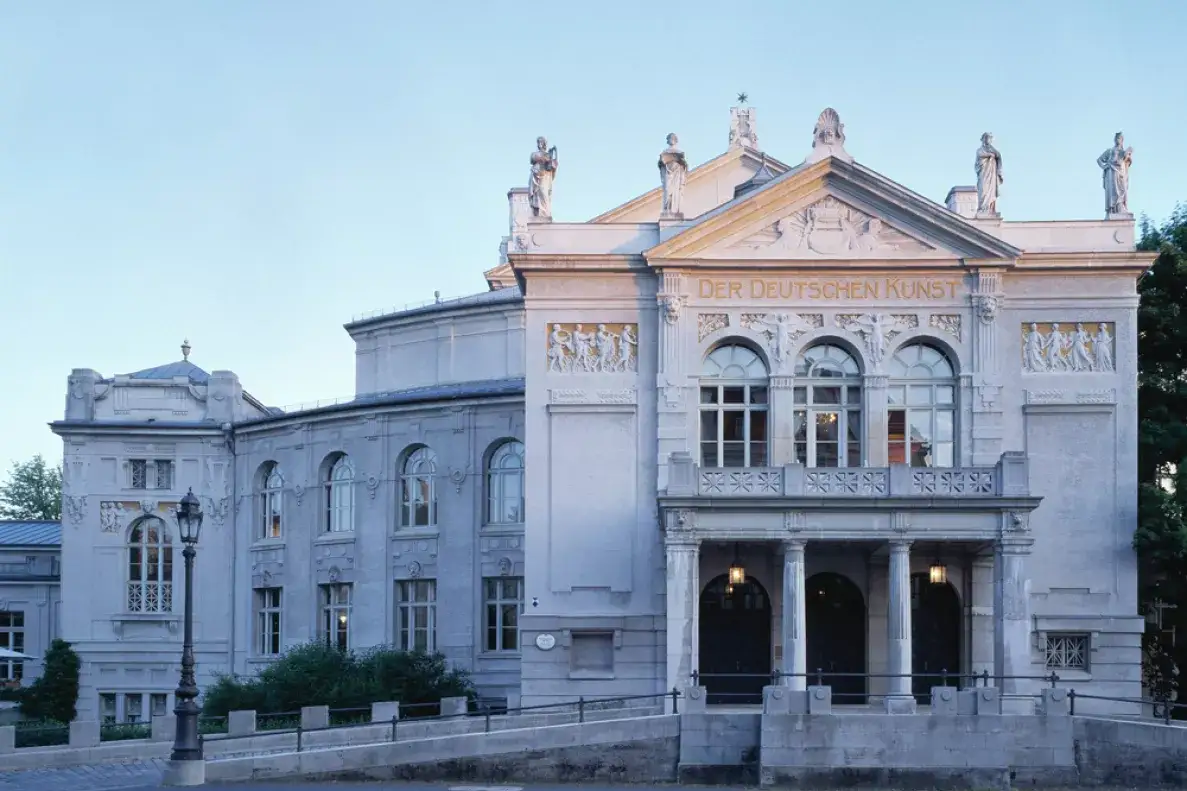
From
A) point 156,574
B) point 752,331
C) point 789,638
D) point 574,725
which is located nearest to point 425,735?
point 574,725

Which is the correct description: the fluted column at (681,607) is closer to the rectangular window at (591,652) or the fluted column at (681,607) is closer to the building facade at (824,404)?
the building facade at (824,404)

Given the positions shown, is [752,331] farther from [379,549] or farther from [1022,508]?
[379,549]

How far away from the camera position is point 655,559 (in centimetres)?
4444

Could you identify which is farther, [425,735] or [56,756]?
[425,735]

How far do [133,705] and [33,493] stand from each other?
177ft

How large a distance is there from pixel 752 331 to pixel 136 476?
26.0 meters

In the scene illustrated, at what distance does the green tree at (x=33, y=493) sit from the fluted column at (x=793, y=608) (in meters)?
76.1

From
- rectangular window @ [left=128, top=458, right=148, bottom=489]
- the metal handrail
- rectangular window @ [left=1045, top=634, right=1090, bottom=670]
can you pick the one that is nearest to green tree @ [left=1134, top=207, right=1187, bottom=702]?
rectangular window @ [left=1045, top=634, right=1090, bottom=670]

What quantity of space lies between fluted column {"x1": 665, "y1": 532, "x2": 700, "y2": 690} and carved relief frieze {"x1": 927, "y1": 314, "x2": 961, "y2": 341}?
8.88 metres

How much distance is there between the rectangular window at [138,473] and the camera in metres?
60.6

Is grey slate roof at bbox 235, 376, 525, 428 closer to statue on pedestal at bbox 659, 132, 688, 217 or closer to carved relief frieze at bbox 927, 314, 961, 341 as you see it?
statue on pedestal at bbox 659, 132, 688, 217

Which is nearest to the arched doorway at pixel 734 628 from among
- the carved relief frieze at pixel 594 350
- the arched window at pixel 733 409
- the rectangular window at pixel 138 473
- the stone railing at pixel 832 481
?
the arched window at pixel 733 409

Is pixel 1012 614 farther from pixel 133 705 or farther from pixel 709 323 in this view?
pixel 133 705

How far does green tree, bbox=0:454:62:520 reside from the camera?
108500 mm
